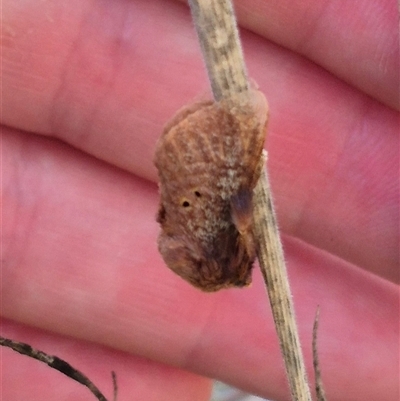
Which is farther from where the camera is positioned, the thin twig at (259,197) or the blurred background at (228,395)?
the blurred background at (228,395)

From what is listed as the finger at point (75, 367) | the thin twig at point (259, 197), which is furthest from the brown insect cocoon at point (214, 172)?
the finger at point (75, 367)

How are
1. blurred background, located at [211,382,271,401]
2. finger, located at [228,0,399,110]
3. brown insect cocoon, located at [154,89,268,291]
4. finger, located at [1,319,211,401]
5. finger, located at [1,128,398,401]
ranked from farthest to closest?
blurred background, located at [211,382,271,401], finger, located at [1,319,211,401], finger, located at [1,128,398,401], finger, located at [228,0,399,110], brown insect cocoon, located at [154,89,268,291]

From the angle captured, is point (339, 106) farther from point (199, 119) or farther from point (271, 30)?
point (199, 119)

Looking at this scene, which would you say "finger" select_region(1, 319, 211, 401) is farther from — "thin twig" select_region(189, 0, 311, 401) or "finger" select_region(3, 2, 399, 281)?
"thin twig" select_region(189, 0, 311, 401)

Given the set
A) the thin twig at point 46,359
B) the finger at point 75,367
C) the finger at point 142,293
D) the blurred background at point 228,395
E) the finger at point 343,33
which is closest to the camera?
the thin twig at point 46,359

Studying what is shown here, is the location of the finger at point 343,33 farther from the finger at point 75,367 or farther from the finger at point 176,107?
the finger at point 75,367

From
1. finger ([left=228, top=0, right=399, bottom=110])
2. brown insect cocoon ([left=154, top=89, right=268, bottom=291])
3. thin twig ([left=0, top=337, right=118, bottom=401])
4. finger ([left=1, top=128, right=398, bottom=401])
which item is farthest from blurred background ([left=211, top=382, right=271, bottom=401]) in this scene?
brown insect cocoon ([left=154, top=89, right=268, bottom=291])
